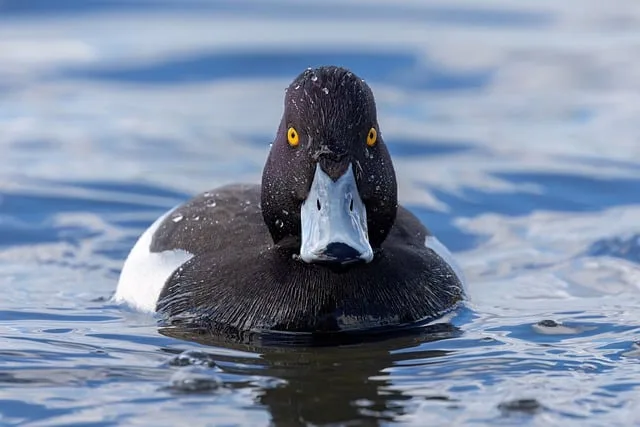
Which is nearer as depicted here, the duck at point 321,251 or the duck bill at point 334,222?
the duck bill at point 334,222

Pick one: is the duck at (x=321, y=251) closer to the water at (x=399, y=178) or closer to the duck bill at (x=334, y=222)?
the duck bill at (x=334, y=222)

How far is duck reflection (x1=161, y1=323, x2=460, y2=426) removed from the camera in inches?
263

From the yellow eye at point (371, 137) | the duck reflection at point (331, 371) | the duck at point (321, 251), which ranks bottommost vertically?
the duck reflection at point (331, 371)

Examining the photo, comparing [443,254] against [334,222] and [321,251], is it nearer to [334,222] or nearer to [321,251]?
[334,222]

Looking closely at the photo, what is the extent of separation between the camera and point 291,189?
25.8ft

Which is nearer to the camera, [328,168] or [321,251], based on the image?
[321,251]

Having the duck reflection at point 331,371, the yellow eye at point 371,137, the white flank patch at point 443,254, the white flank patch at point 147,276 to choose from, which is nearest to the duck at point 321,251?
the yellow eye at point 371,137

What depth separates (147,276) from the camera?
905 centimetres

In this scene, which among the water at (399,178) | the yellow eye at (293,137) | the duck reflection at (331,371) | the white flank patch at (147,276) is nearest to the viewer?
the duck reflection at (331,371)

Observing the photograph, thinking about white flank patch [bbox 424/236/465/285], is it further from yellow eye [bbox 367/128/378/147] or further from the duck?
yellow eye [bbox 367/128/378/147]

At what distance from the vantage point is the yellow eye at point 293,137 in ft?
25.9

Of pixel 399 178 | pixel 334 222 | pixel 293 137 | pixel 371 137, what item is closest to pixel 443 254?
pixel 371 137

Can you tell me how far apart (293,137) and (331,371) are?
1.34 meters

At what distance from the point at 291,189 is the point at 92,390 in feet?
5.22
